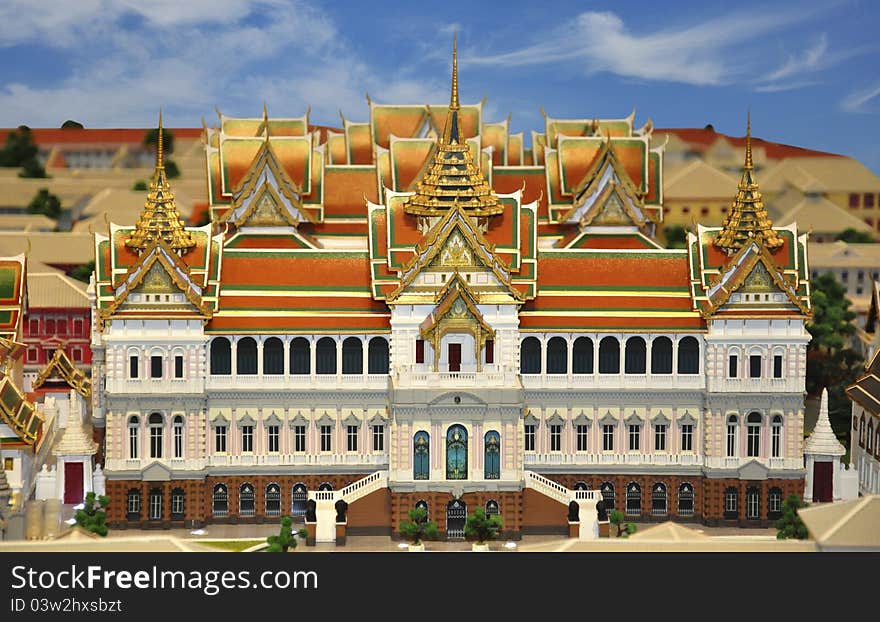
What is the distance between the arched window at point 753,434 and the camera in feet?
312

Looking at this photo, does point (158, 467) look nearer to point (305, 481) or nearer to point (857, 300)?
point (305, 481)

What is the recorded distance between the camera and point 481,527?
90875 millimetres

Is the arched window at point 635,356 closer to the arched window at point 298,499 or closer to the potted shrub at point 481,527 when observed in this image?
the potted shrub at point 481,527

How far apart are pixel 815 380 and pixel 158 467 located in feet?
110

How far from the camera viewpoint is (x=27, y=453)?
313 ft

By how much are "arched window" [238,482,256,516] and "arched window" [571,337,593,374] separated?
13.2m

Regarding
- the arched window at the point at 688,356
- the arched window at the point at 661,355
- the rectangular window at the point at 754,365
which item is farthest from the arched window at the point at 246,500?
the rectangular window at the point at 754,365

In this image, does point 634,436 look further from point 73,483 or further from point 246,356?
point 73,483

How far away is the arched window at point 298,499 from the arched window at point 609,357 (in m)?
12.3

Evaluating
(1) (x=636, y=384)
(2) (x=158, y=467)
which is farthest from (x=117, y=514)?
(1) (x=636, y=384)

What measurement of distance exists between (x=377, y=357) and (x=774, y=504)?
16267 mm

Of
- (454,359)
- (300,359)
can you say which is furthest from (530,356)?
(300,359)

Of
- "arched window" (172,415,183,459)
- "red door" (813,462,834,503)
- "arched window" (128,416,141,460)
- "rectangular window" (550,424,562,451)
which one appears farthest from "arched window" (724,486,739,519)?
"arched window" (128,416,141,460)
